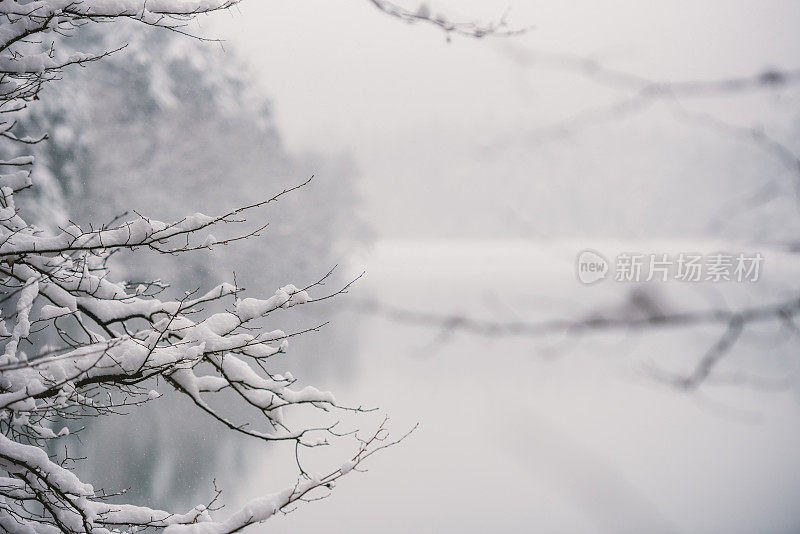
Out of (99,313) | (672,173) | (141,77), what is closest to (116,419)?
(141,77)

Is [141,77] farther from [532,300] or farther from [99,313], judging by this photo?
[532,300]

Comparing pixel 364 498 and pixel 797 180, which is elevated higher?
pixel 364 498

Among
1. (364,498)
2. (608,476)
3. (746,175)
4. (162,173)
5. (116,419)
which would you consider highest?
(162,173)

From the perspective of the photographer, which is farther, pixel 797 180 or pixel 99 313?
pixel 99 313

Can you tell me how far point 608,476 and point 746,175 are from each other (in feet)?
2.40

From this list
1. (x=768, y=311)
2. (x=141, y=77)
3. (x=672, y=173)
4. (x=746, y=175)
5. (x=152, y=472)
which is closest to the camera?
(x=768, y=311)

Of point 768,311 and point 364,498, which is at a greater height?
point 364,498

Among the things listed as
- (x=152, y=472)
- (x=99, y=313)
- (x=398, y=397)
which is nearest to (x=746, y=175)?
(x=99, y=313)

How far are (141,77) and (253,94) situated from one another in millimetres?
1191

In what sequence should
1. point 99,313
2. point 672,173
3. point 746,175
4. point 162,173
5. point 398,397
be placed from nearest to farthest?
point 746,175 < point 99,313 < point 672,173 < point 162,173 < point 398,397

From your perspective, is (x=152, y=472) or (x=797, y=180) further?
(x=152, y=472)

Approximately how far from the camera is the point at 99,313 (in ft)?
4.28

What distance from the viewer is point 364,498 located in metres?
5.59

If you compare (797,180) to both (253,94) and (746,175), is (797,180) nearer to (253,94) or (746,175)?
(746,175)
